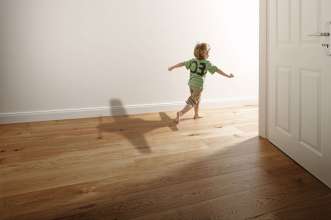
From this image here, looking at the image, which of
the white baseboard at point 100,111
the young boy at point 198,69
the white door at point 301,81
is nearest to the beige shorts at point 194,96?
the young boy at point 198,69

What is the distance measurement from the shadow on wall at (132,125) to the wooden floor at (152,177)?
19 mm

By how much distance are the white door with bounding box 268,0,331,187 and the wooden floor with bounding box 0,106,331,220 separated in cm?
13

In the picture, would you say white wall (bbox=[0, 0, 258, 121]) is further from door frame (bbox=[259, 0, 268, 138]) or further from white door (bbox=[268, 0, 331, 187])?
white door (bbox=[268, 0, 331, 187])

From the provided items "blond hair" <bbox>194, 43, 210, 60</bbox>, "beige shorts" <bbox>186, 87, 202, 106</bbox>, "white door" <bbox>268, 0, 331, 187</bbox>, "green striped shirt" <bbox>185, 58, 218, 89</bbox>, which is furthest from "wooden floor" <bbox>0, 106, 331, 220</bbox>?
"blond hair" <bbox>194, 43, 210, 60</bbox>

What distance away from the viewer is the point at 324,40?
5.36 ft

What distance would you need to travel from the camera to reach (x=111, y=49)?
336cm

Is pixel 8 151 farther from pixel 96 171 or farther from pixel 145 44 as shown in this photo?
pixel 145 44

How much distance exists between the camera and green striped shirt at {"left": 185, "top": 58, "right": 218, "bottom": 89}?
3088mm

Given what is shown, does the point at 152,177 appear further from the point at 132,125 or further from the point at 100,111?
the point at 100,111

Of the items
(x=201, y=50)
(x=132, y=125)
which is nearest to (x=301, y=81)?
(x=201, y=50)

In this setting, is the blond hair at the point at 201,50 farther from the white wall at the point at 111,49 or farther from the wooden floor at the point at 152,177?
the wooden floor at the point at 152,177

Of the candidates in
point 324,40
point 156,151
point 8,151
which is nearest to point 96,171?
point 156,151

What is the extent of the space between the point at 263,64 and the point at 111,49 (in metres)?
1.70

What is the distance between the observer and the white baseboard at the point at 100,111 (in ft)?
10.5
